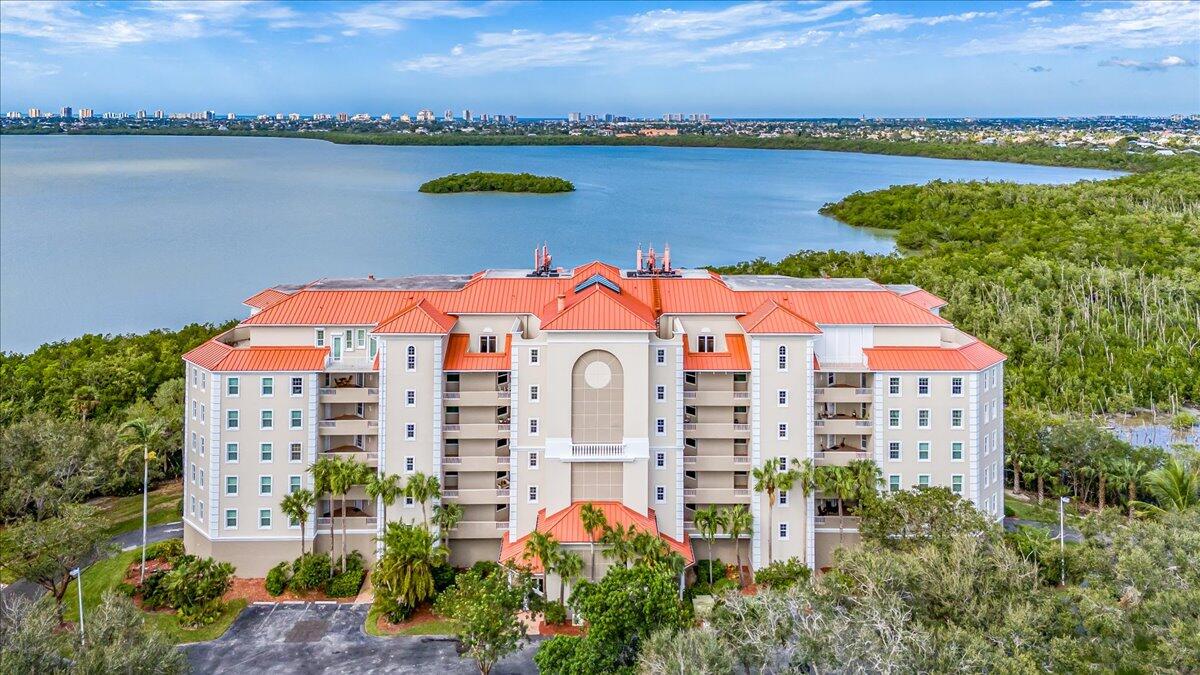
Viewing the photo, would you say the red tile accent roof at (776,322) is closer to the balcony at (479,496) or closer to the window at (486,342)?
the window at (486,342)

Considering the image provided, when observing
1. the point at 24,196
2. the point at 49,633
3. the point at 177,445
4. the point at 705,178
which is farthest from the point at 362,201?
the point at 49,633

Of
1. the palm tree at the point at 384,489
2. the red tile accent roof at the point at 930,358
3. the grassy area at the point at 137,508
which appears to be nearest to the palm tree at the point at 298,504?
the palm tree at the point at 384,489

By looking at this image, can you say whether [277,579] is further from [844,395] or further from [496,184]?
[496,184]

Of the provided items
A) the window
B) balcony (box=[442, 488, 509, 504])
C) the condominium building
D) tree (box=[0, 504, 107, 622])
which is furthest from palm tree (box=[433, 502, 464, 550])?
tree (box=[0, 504, 107, 622])

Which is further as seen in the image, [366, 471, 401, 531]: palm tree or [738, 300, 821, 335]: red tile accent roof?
[738, 300, 821, 335]: red tile accent roof

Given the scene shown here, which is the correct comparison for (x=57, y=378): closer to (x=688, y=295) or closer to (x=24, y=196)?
(x=688, y=295)

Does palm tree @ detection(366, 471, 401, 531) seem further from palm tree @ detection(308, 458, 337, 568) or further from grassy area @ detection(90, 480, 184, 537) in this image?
grassy area @ detection(90, 480, 184, 537)
